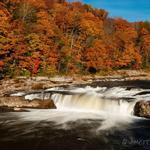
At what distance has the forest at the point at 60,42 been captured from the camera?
41.4 metres

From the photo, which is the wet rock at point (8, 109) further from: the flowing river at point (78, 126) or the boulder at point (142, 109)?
the boulder at point (142, 109)

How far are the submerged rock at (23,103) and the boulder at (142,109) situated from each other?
6937mm

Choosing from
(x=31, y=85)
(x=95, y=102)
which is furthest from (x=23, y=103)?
(x=31, y=85)

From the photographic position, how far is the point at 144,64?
67.9m

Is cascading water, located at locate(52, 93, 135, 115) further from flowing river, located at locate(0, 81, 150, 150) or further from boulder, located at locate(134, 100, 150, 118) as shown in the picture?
boulder, located at locate(134, 100, 150, 118)

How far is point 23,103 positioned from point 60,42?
26.7 m

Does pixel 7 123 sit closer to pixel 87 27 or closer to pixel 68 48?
pixel 68 48

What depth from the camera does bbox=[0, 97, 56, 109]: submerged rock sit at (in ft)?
79.3

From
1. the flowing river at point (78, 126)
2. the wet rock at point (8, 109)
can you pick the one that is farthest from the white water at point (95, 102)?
the wet rock at point (8, 109)

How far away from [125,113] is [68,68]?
27099 millimetres

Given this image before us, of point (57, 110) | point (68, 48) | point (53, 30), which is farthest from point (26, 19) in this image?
point (57, 110)

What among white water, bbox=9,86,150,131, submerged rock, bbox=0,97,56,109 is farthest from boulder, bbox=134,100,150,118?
submerged rock, bbox=0,97,56,109

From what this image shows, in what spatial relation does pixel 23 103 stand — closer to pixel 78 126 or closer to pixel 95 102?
pixel 95 102

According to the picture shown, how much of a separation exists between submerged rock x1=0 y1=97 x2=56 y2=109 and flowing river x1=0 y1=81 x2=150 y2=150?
0.81 metres
